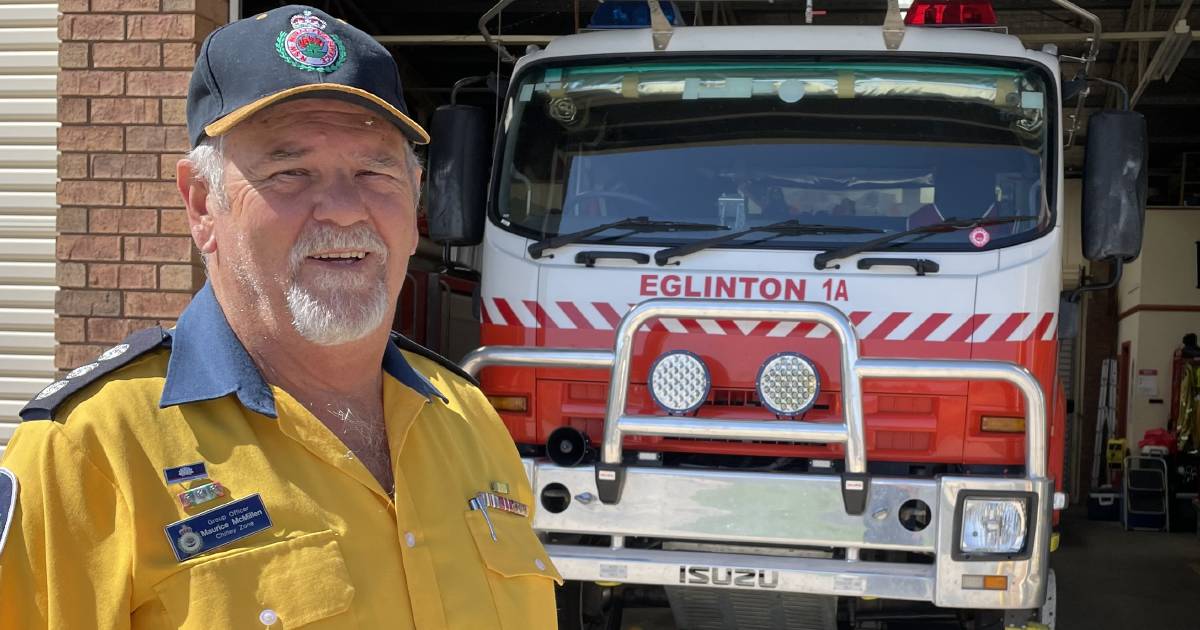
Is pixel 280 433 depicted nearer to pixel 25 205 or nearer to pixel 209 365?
pixel 209 365

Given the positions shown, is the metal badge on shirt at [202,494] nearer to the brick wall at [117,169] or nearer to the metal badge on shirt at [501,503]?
the metal badge on shirt at [501,503]

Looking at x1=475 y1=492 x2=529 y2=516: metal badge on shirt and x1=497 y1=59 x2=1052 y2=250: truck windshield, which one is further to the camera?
x1=497 y1=59 x2=1052 y2=250: truck windshield

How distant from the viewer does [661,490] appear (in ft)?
13.0

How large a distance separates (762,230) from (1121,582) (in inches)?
274

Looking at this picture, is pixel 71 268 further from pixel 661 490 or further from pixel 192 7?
pixel 661 490

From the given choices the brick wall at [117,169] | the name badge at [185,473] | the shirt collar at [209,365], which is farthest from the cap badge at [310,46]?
the brick wall at [117,169]

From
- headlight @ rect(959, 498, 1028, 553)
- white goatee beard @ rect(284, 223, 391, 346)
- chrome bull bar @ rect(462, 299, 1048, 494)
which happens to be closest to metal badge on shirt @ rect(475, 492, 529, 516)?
white goatee beard @ rect(284, 223, 391, 346)

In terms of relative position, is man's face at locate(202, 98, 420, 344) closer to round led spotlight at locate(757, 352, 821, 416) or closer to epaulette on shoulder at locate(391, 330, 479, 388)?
epaulette on shoulder at locate(391, 330, 479, 388)

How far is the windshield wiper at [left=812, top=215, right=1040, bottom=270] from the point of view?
4168 mm

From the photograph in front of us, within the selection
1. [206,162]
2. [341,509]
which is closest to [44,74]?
[206,162]

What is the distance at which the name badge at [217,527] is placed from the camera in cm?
143

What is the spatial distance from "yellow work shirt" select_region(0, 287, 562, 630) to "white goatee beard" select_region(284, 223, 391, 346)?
0.34 ft

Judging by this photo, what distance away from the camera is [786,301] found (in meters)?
3.97

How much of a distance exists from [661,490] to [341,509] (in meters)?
2.45
